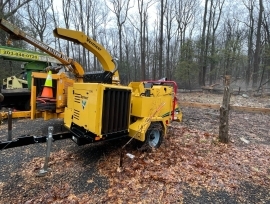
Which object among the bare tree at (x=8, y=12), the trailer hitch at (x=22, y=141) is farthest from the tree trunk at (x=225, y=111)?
the bare tree at (x=8, y=12)

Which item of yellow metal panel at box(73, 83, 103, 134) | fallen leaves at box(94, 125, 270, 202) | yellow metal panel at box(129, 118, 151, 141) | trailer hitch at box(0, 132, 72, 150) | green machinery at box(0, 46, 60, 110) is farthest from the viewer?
green machinery at box(0, 46, 60, 110)

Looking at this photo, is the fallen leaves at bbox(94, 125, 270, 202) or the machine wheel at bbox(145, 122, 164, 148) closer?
the fallen leaves at bbox(94, 125, 270, 202)

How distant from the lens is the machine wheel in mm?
4452

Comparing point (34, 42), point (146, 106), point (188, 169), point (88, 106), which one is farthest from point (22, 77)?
point (188, 169)

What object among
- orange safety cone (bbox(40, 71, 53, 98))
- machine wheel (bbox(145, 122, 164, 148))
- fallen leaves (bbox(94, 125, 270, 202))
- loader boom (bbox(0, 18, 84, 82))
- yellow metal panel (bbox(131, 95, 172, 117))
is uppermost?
loader boom (bbox(0, 18, 84, 82))

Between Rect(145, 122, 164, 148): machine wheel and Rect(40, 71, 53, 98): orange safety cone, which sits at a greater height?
Rect(40, 71, 53, 98): orange safety cone

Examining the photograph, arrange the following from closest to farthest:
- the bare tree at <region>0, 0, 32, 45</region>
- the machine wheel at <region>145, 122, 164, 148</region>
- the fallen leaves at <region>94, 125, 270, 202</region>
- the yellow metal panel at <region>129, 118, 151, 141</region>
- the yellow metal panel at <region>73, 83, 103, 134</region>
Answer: the fallen leaves at <region>94, 125, 270, 202</region>
the yellow metal panel at <region>73, 83, 103, 134</region>
the yellow metal panel at <region>129, 118, 151, 141</region>
the machine wheel at <region>145, 122, 164, 148</region>
the bare tree at <region>0, 0, 32, 45</region>

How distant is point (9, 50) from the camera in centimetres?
763

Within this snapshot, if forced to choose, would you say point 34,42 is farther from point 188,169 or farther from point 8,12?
point 8,12

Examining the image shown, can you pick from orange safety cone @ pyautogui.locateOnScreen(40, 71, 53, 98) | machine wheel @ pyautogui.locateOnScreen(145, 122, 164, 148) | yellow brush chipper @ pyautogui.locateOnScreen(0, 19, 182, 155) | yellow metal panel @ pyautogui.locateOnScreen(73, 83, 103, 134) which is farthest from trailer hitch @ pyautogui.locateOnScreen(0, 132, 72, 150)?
machine wheel @ pyautogui.locateOnScreen(145, 122, 164, 148)

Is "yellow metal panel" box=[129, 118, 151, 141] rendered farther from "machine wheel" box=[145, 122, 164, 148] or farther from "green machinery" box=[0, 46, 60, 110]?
"green machinery" box=[0, 46, 60, 110]

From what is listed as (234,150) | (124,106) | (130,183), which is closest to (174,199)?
(130,183)

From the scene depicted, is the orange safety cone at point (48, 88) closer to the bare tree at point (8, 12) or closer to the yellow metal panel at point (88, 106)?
the yellow metal panel at point (88, 106)

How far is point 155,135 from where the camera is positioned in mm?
4730
